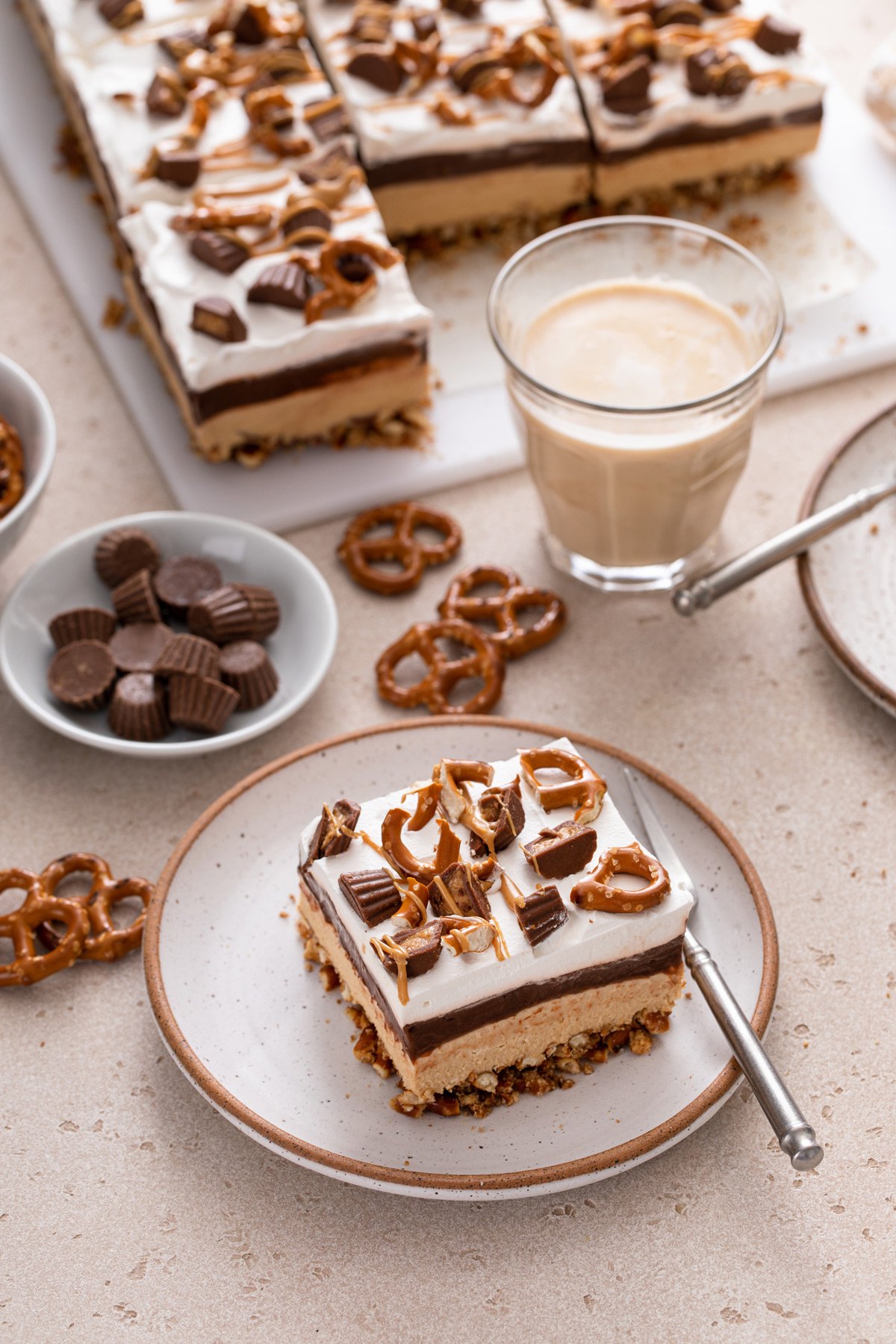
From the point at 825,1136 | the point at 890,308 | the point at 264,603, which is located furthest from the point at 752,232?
the point at 825,1136

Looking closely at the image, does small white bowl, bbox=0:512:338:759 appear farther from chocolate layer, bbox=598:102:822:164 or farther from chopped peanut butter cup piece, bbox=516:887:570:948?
chocolate layer, bbox=598:102:822:164

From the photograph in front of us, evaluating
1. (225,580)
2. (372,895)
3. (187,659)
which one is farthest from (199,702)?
(372,895)

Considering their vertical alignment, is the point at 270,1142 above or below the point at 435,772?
below

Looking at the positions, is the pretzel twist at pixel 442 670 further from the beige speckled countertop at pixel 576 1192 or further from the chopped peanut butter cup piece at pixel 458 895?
the chopped peanut butter cup piece at pixel 458 895

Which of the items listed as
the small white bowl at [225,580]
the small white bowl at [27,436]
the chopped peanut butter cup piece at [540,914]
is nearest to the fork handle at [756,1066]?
the chopped peanut butter cup piece at [540,914]

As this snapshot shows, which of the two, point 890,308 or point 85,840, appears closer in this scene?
point 85,840

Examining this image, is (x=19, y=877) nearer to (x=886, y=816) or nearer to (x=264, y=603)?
(x=264, y=603)
